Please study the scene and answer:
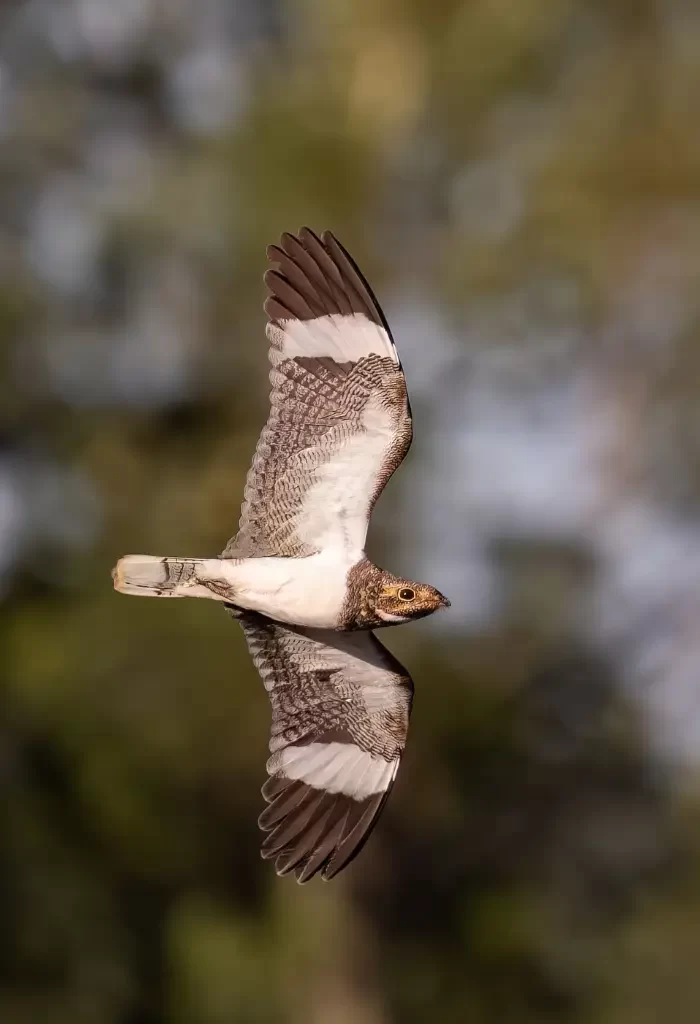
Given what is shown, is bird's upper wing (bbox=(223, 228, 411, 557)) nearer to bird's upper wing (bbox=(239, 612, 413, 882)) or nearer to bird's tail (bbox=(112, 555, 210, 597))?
bird's tail (bbox=(112, 555, 210, 597))

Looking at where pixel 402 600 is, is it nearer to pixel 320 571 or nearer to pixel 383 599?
pixel 383 599

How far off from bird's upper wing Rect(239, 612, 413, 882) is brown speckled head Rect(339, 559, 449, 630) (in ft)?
1.33

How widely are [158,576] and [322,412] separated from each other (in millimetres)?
792

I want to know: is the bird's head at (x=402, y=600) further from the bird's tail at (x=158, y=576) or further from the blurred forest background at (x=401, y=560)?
the blurred forest background at (x=401, y=560)

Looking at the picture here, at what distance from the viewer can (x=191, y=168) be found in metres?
17.2

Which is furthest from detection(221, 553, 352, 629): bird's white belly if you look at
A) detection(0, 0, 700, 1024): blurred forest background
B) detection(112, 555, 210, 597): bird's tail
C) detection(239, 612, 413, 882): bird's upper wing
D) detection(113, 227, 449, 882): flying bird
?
detection(0, 0, 700, 1024): blurred forest background

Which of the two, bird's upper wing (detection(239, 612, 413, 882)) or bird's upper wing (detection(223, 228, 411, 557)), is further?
bird's upper wing (detection(239, 612, 413, 882))

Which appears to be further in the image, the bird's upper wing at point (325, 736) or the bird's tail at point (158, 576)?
the bird's upper wing at point (325, 736)

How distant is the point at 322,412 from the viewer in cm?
454

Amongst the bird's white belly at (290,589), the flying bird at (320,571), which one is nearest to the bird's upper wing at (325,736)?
the flying bird at (320,571)

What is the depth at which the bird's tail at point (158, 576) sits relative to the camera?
14.3ft

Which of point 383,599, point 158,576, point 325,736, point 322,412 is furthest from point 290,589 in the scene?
point 325,736

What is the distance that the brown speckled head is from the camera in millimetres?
4352

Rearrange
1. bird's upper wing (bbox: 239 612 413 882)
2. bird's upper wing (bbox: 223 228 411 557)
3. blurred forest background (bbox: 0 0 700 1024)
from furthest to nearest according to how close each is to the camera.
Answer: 1. blurred forest background (bbox: 0 0 700 1024)
2. bird's upper wing (bbox: 239 612 413 882)
3. bird's upper wing (bbox: 223 228 411 557)
